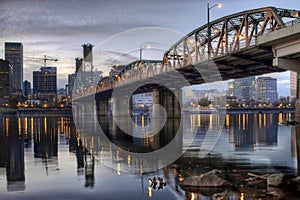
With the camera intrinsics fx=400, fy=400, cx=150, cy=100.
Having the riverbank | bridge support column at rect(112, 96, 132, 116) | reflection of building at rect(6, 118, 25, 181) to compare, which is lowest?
reflection of building at rect(6, 118, 25, 181)

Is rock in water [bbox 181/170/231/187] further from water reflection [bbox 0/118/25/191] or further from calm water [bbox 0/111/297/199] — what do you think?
water reflection [bbox 0/118/25/191]

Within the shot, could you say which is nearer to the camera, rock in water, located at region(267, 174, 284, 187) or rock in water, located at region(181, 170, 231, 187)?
rock in water, located at region(181, 170, 231, 187)

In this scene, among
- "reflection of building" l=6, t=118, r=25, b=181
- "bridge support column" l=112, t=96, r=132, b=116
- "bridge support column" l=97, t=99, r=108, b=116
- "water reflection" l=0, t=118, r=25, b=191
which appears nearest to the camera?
"water reflection" l=0, t=118, r=25, b=191

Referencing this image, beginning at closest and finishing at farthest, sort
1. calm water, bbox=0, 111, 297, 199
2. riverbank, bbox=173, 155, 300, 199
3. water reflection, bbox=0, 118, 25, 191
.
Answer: riverbank, bbox=173, 155, 300, 199 < calm water, bbox=0, 111, 297, 199 < water reflection, bbox=0, 118, 25, 191

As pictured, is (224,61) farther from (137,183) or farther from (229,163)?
(137,183)

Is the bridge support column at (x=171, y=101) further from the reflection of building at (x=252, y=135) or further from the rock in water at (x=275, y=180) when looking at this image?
the rock in water at (x=275, y=180)

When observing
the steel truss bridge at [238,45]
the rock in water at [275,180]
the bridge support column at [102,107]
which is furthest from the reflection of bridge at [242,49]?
the bridge support column at [102,107]

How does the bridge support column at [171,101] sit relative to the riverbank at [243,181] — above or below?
above

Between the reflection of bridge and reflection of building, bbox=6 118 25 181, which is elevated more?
the reflection of bridge

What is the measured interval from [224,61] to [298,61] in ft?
56.5

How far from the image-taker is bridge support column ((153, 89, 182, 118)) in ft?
403

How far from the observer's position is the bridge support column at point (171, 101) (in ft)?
403

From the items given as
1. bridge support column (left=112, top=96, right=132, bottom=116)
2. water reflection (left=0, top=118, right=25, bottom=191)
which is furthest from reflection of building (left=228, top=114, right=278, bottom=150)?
bridge support column (left=112, top=96, right=132, bottom=116)

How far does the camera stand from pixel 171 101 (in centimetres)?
12438
